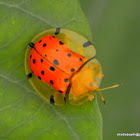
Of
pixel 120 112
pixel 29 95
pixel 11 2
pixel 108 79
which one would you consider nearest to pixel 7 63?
pixel 29 95

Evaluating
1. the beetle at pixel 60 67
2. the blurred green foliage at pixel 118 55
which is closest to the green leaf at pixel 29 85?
the beetle at pixel 60 67

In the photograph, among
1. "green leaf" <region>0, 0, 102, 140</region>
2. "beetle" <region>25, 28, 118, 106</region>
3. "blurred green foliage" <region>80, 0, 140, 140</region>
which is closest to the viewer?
"green leaf" <region>0, 0, 102, 140</region>

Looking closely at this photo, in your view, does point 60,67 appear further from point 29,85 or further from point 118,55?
point 118,55

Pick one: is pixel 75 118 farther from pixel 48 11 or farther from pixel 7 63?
pixel 48 11

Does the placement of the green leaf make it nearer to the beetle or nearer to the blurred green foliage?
the beetle

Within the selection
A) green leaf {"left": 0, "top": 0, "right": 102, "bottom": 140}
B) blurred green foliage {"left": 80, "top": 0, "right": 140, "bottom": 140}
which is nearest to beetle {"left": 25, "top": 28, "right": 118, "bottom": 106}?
green leaf {"left": 0, "top": 0, "right": 102, "bottom": 140}

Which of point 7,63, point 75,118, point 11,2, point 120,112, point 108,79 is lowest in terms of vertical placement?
point 120,112

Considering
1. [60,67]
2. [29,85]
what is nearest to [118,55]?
[60,67]
